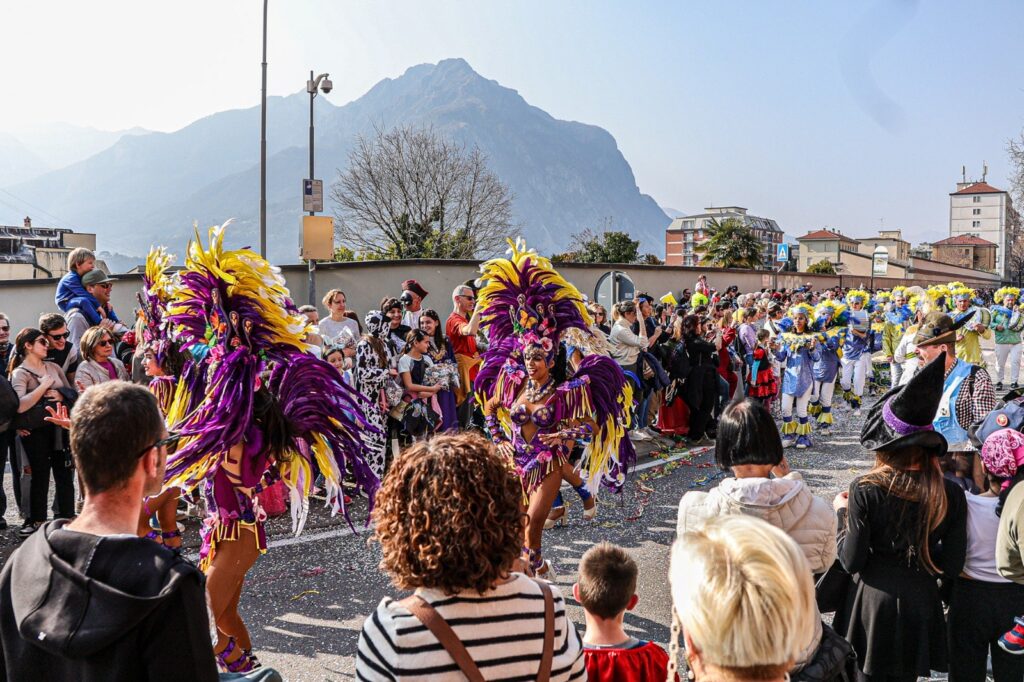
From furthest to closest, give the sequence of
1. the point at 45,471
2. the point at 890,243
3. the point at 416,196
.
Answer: the point at 890,243, the point at 416,196, the point at 45,471

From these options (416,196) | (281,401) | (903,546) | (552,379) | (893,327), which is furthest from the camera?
(416,196)

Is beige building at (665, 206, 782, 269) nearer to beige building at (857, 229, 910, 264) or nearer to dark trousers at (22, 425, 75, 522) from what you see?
beige building at (857, 229, 910, 264)

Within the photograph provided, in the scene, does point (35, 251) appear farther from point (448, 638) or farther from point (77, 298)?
point (448, 638)

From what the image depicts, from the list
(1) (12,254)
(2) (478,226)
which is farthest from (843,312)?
(1) (12,254)

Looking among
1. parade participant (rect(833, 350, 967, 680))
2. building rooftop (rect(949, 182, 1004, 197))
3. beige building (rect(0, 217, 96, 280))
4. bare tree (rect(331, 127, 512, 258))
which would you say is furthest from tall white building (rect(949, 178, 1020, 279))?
parade participant (rect(833, 350, 967, 680))

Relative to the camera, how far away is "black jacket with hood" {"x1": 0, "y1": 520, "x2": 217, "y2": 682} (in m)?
1.85

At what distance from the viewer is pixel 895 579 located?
3338mm

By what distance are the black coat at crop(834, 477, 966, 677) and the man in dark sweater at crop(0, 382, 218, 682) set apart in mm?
2575

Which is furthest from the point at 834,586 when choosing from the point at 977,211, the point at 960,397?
the point at 977,211

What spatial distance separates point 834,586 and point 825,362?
25.3 ft

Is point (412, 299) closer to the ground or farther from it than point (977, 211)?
closer to the ground

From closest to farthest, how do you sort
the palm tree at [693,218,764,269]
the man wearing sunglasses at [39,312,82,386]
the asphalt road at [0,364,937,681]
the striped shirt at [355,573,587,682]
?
the striped shirt at [355,573,587,682] < the asphalt road at [0,364,937,681] < the man wearing sunglasses at [39,312,82,386] < the palm tree at [693,218,764,269]

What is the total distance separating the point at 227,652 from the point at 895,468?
3.29 metres

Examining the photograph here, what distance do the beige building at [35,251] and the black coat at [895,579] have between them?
2703 cm
